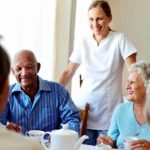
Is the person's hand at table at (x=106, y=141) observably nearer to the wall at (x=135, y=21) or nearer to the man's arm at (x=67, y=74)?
the man's arm at (x=67, y=74)

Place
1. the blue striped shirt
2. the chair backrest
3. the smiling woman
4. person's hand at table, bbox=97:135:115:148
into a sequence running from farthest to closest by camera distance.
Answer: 1. the smiling woman
2. the chair backrest
3. the blue striped shirt
4. person's hand at table, bbox=97:135:115:148

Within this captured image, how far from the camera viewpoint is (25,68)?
6.94 ft

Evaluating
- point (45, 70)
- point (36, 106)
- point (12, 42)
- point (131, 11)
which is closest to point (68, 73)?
point (45, 70)

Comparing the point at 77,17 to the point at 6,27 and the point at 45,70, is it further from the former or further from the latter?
the point at 6,27

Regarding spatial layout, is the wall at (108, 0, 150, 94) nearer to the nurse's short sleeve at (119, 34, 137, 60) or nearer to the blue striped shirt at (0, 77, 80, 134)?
the nurse's short sleeve at (119, 34, 137, 60)

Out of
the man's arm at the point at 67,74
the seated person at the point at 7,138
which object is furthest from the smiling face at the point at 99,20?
the seated person at the point at 7,138

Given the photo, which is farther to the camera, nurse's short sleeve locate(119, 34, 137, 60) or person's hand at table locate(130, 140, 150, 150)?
nurse's short sleeve locate(119, 34, 137, 60)

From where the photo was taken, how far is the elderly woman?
2.02 meters

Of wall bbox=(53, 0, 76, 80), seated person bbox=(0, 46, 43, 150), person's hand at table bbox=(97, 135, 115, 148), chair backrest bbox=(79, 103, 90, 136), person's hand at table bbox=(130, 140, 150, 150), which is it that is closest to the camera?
seated person bbox=(0, 46, 43, 150)

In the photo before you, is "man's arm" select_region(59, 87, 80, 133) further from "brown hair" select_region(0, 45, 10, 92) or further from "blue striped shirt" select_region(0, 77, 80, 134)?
"brown hair" select_region(0, 45, 10, 92)

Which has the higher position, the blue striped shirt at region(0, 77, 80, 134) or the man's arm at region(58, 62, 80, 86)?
the man's arm at region(58, 62, 80, 86)

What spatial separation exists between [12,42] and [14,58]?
1.47ft

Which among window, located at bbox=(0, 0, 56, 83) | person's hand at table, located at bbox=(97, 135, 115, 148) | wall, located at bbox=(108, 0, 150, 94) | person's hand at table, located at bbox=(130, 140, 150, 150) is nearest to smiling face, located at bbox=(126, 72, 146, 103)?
person's hand at table, located at bbox=(97, 135, 115, 148)

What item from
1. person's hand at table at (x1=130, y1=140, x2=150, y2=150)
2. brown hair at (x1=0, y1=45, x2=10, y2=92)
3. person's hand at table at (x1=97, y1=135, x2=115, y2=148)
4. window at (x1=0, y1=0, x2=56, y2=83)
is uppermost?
window at (x1=0, y1=0, x2=56, y2=83)
